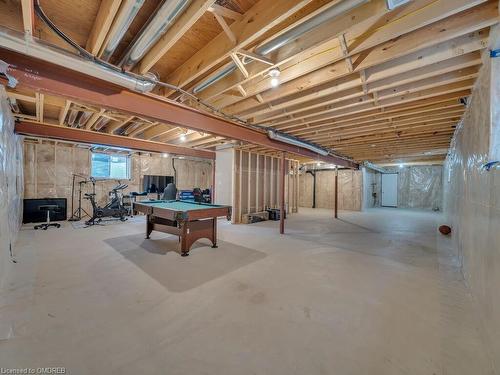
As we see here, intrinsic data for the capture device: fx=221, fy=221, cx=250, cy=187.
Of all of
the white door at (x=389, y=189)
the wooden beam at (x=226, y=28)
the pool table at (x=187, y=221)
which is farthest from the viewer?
the white door at (x=389, y=189)

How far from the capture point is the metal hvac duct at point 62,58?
5.16 feet

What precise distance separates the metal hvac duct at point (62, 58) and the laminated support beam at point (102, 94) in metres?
0.43

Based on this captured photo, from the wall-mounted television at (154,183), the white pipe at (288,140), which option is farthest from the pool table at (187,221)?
the wall-mounted television at (154,183)

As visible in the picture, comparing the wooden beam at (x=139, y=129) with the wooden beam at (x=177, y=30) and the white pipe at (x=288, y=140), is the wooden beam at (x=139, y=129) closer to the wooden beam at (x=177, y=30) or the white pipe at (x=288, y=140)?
the white pipe at (x=288, y=140)

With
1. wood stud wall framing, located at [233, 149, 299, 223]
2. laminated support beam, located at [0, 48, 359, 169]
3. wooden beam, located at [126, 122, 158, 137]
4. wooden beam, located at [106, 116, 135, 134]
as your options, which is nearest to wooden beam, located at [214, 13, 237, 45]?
laminated support beam, located at [0, 48, 359, 169]

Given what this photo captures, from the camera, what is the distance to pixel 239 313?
6.88ft

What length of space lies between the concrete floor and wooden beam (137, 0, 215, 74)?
2489 millimetres

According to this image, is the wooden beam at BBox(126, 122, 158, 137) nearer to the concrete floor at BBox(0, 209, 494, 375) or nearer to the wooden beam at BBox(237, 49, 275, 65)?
the concrete floor at BBox(0, 209, 494, 375)

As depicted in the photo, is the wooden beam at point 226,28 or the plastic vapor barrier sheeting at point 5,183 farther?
the plastic vapor barrier sheeting at point 5,183

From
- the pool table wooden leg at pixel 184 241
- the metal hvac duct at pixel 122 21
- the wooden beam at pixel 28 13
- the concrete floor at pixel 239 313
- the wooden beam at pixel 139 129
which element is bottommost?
the concrete floor at pixel 239 313

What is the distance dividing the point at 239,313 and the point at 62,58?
105 inches

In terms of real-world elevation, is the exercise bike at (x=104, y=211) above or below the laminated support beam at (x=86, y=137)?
below

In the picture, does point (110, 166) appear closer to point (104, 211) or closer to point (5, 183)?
point (104, 211)

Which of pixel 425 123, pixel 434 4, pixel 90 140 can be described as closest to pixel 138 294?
pixel 434 4
